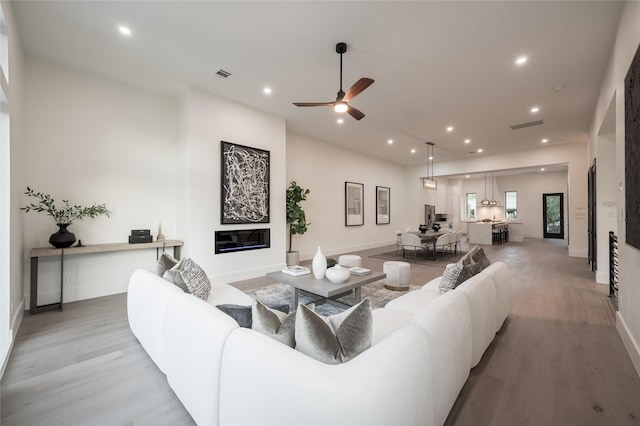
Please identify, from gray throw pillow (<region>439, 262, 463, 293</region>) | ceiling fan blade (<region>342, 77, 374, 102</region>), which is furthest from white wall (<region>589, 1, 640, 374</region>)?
ceiling fan blade (<region>342, 77, 374, 102</region>)

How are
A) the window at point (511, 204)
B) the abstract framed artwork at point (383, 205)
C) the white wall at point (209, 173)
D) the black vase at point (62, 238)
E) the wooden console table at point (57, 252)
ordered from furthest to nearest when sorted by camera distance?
1. the window at point (511, 204)
2. the abstract framed artwork at point (383, 205)
3. the white wall at point (209, 173)
4. the black vase at point (62, 238)
5. the wooden console table at point (57, 252)

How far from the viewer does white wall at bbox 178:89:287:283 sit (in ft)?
14.6

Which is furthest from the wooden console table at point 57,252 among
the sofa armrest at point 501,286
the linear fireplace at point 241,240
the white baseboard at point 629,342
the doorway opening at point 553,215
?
the doorway opening at point 553,215

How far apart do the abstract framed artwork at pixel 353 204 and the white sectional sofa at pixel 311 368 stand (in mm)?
6222

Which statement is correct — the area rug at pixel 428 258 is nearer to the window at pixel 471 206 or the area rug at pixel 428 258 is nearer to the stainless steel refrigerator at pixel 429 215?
the stainless steel refrigerator at pixel 429 215

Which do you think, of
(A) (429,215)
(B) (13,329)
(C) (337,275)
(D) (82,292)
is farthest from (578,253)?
(B) (13,329)

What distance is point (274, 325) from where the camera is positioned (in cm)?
144

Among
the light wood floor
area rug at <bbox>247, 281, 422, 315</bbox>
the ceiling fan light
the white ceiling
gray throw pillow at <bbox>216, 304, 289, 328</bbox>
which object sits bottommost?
the light wood floor

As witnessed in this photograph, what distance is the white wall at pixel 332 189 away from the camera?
7.08m

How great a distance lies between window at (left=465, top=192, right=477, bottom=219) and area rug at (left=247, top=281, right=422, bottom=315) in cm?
1144

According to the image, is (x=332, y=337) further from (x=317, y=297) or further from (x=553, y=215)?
(x=553, y=215)

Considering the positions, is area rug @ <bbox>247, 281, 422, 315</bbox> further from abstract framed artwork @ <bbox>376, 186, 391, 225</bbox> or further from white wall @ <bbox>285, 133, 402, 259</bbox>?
abstract framed artwork @ <bbox>376, 186, 391, 225</bbox>

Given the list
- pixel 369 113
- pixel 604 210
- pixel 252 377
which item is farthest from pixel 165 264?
pixel 604 210

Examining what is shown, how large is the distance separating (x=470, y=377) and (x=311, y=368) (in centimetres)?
179
